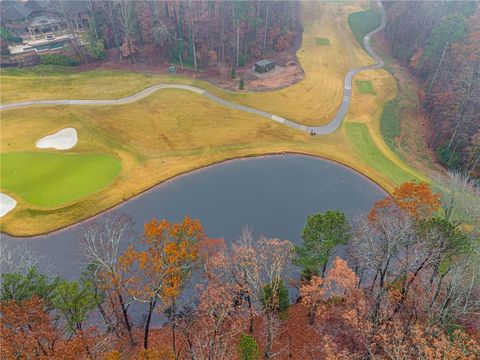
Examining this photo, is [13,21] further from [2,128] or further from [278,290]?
[278,290]

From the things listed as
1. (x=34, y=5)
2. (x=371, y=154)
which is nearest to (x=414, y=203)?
(x=371, y=154)

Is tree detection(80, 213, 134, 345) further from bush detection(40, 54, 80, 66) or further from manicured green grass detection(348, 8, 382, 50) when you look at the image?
manicured green grass detection(348, 8, 382, 50)

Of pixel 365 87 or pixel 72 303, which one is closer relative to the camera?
pixel 72 303

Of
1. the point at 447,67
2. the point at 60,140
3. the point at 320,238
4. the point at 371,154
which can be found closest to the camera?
the point at 320,238

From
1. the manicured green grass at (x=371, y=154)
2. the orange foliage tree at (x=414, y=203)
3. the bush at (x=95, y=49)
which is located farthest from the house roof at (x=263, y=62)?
the orange foliage tree at (x=414, y=203)

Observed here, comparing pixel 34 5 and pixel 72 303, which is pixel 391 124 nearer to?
pixel 72 303

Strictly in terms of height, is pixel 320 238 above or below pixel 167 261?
above

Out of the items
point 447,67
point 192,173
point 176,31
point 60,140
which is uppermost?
point 176,31

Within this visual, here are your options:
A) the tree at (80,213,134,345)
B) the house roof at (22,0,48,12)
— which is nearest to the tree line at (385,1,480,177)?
the tree at (80,213,134,345)

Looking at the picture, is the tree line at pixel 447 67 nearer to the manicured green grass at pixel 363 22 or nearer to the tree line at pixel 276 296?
the manicured green grass at pixel 363 22
